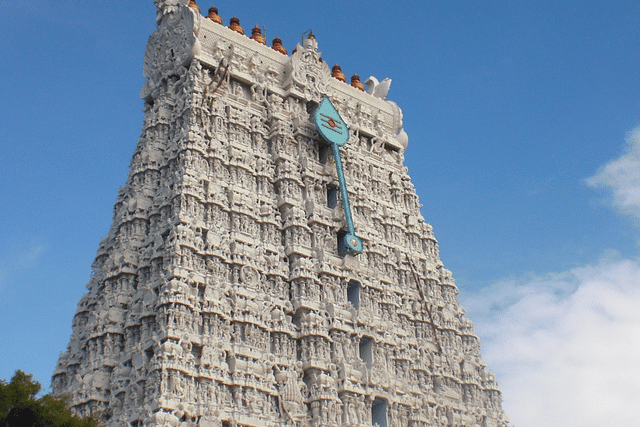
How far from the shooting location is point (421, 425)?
4144cm

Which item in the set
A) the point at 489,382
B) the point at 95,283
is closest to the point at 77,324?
the point at 95,283

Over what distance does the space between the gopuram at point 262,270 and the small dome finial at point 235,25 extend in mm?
72

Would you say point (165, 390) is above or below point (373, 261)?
below

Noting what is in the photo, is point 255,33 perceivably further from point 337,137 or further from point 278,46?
point 337,137

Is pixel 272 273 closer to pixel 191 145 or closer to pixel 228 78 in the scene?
pixel 191 145

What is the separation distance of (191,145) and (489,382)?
2109cm

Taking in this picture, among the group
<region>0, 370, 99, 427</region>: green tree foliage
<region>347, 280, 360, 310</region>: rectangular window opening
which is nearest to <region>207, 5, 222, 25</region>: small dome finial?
<region>347, 280, 360, 310</region>: rectangular window opening

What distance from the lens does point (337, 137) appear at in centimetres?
4634

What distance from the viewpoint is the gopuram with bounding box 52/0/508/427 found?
3556cm

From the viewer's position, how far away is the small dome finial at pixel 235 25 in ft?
157

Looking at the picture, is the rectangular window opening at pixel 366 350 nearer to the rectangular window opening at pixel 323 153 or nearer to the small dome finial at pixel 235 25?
the rectangular window opening at pixel 323 153

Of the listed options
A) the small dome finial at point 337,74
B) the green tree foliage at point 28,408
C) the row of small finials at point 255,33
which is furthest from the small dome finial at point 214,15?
the green tree foliage at point 28,408

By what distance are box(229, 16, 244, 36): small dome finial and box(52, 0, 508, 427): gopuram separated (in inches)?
2.8

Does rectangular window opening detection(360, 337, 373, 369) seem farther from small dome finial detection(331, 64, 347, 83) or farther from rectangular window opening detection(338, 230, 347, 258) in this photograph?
small dome finial detection(331, 64, 347, 83)
